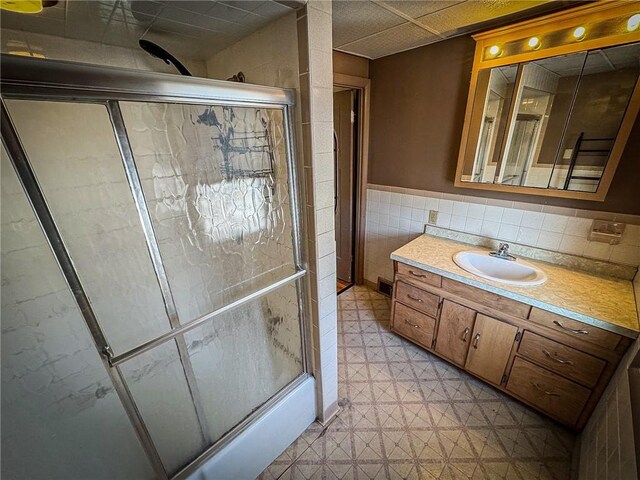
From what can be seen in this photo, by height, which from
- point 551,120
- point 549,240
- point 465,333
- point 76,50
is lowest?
point 465,333

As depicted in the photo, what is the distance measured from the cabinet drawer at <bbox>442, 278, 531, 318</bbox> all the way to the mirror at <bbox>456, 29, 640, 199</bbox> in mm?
712

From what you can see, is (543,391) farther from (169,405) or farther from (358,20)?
(358,20)

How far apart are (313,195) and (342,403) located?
4.46 ft

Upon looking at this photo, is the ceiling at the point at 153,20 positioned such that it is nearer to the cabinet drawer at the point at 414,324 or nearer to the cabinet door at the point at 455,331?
the cabinet door at the point at 455,331

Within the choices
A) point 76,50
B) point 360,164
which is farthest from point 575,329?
point 76,50

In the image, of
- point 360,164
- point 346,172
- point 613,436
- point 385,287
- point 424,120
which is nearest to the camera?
point 613,436

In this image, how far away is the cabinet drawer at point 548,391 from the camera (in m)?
1.34

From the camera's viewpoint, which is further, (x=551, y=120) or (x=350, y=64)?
(x=350, y=64)

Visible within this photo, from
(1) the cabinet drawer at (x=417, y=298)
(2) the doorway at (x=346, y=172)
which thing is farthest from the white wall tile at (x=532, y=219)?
(2) the doorway at (x=346, y=172)

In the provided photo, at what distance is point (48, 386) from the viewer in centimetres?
94

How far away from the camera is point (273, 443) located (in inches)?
52.3

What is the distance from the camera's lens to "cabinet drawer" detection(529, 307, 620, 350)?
1187 millimetres

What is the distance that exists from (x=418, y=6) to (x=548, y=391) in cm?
207

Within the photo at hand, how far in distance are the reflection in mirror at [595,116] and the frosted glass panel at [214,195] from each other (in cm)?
161
